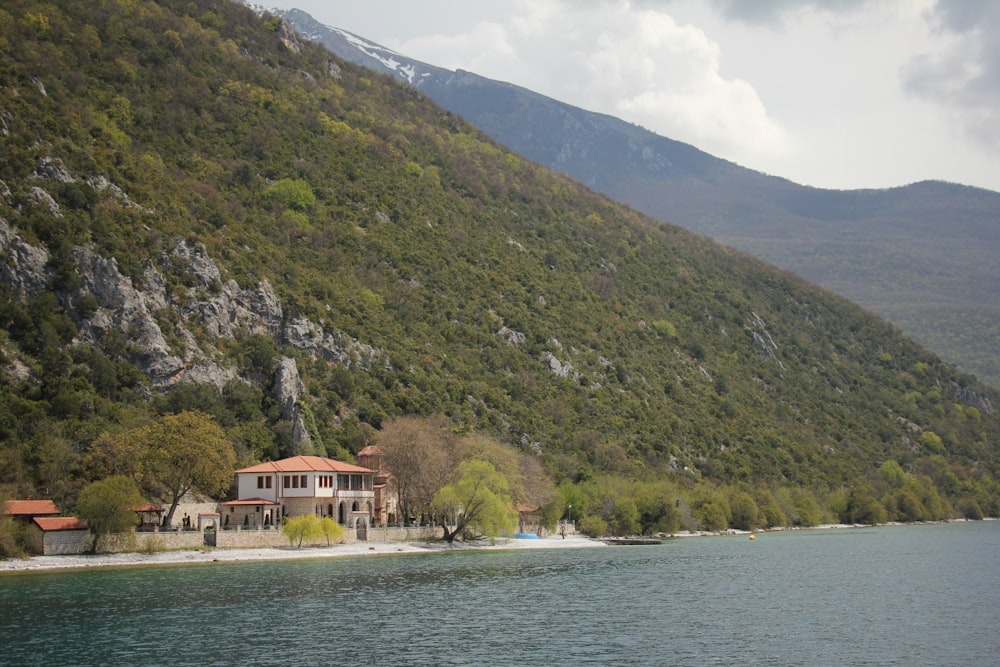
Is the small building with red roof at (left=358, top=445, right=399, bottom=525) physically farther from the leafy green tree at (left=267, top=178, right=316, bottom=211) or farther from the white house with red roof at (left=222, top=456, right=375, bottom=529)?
the leafy green tree at (left=267, top=178, right=316, bottom=211)

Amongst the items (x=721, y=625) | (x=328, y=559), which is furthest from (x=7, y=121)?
(x=721, y=625)

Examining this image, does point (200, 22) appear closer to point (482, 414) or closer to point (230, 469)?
point (482, 414)

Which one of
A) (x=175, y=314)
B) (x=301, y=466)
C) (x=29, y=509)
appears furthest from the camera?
(x=175, y=314)

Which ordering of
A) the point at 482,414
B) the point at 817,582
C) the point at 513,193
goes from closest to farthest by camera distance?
1. the point at 817,582
2. the point at 482,414
3. the point at 513,193

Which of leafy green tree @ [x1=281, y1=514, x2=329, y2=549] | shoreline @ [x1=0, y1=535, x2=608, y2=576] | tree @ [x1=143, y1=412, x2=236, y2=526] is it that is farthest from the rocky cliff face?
shoreline @ [x1=0, y1=535, x2=608, y2=576]

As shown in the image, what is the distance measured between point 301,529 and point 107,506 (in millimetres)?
17072

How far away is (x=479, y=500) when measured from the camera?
8719cm

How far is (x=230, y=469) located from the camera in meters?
78.2

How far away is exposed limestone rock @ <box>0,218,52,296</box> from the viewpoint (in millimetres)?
84875

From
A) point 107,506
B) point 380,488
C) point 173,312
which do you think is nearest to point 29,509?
point 107,506

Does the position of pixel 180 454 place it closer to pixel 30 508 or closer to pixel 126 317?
pixel 30 508

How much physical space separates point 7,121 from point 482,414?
2288 inches

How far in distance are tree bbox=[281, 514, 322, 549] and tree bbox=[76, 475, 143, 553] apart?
46.0 feet

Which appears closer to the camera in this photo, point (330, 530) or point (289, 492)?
point (330, 530)
